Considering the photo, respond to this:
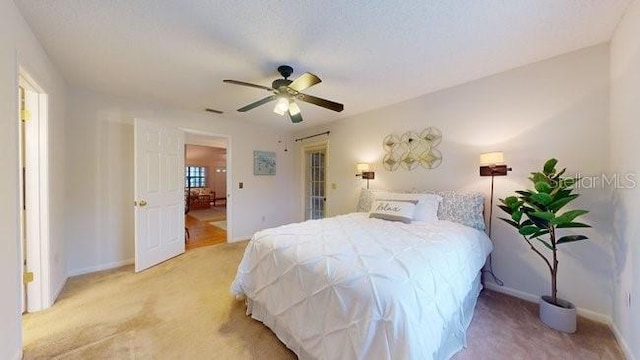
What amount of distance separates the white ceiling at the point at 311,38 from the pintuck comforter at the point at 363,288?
1.65 m

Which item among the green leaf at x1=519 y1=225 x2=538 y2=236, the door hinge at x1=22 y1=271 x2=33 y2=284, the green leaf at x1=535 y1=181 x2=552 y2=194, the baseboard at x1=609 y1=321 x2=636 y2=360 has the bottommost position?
the baseboard at x1=609 y1=321 x2=636 y2=360

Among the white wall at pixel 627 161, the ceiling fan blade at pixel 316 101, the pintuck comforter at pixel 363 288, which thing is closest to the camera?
the pintuck comforter at pixel 363 288

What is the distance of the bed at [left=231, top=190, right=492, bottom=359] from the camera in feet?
3.82

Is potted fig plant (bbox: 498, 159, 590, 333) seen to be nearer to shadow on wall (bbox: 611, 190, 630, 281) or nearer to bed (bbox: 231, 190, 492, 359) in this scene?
shadow on wall (bbox: 611, 190, 630, 281)

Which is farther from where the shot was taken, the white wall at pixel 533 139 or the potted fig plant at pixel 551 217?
the white wall at pixel 533 139

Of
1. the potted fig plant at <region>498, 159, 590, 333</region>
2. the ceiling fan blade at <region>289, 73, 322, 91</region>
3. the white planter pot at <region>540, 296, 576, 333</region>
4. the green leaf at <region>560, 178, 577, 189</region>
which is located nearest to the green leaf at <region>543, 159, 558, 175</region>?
the potted fig plant at <region>498, 159, 590, 333</region>

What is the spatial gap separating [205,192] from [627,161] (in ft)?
33.3

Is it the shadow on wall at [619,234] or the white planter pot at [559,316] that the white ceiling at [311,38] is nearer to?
the shadow on wall at [619,234]

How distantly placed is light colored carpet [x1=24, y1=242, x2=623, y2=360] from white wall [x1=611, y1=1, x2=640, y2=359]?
0.98ft

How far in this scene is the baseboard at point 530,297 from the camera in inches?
79.1

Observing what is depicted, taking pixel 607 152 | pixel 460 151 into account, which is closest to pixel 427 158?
pixel 460 151

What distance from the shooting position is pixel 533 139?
2377 mm

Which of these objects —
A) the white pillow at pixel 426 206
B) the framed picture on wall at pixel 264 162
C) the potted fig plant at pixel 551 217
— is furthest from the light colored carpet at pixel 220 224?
the potted fig plant at pixel 551 217

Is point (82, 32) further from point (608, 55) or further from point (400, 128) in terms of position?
point (608, 55)
